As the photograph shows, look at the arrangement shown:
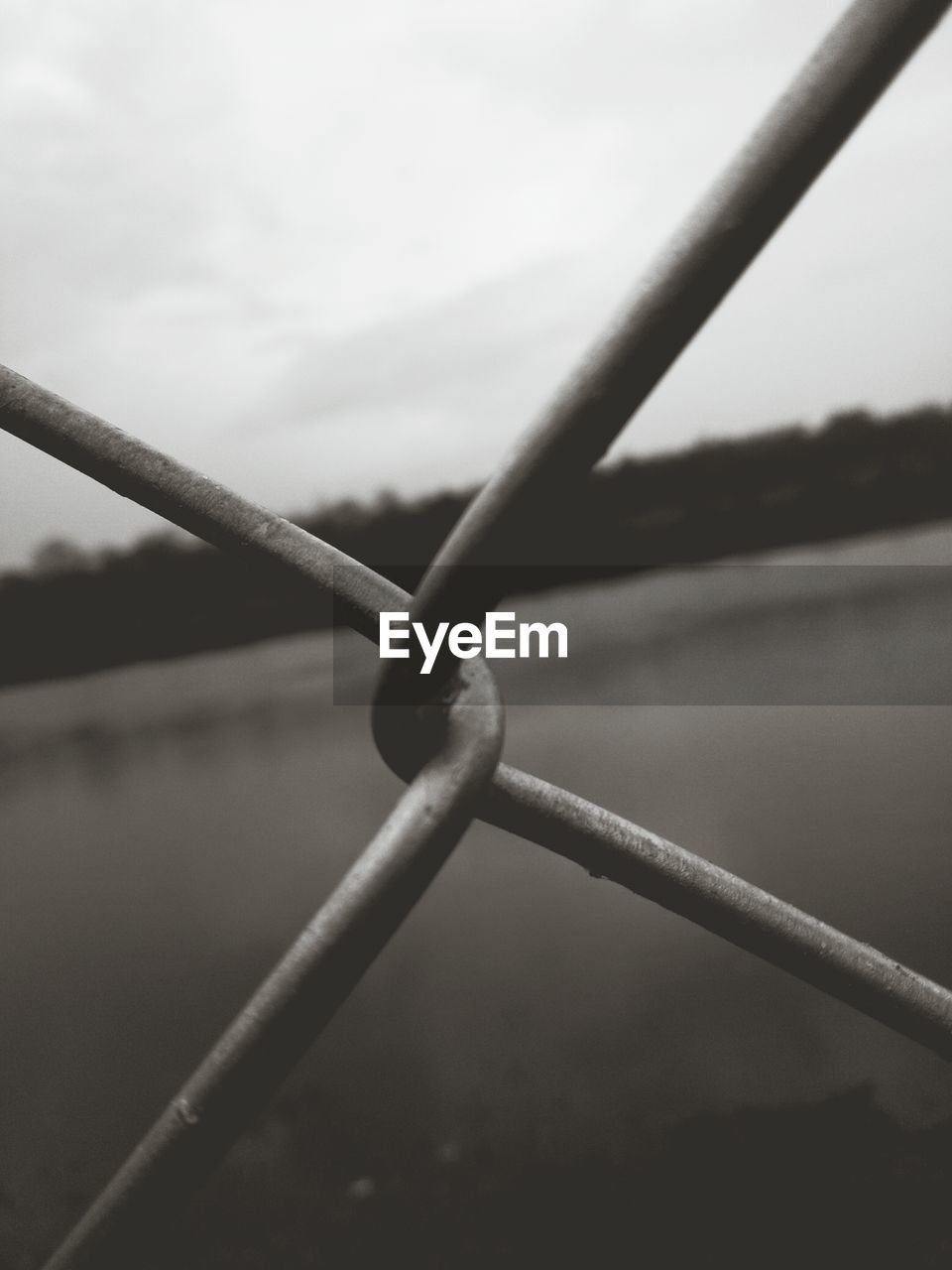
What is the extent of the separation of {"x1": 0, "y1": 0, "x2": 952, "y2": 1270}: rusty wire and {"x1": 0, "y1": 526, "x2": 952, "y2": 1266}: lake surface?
19.3 ft

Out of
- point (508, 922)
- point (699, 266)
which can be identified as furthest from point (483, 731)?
Answer: point (508, 922)

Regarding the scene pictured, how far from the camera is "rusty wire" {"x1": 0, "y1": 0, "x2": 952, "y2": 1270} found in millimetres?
214

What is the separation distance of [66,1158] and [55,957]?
288 inches

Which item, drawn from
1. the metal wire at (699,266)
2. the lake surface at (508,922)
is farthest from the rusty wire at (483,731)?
the lake surface at (508,922)

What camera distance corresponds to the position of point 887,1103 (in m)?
5.46

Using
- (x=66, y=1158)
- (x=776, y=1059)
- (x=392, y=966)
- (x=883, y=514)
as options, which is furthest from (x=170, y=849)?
(x=883, y=514)

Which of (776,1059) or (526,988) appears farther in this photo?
(526,988)

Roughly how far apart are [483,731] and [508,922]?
12.5 metres

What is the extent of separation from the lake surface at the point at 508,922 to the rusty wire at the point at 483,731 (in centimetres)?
588

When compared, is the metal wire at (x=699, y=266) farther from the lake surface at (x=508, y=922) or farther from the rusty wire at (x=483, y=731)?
the lake surface at (x=508, y=922)

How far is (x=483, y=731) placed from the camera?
303 mm

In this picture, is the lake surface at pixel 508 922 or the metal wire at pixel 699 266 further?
the lake surface at pixel 508 922

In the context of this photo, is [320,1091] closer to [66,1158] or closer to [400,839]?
[66,1158]

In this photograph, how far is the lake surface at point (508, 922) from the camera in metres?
7.42
